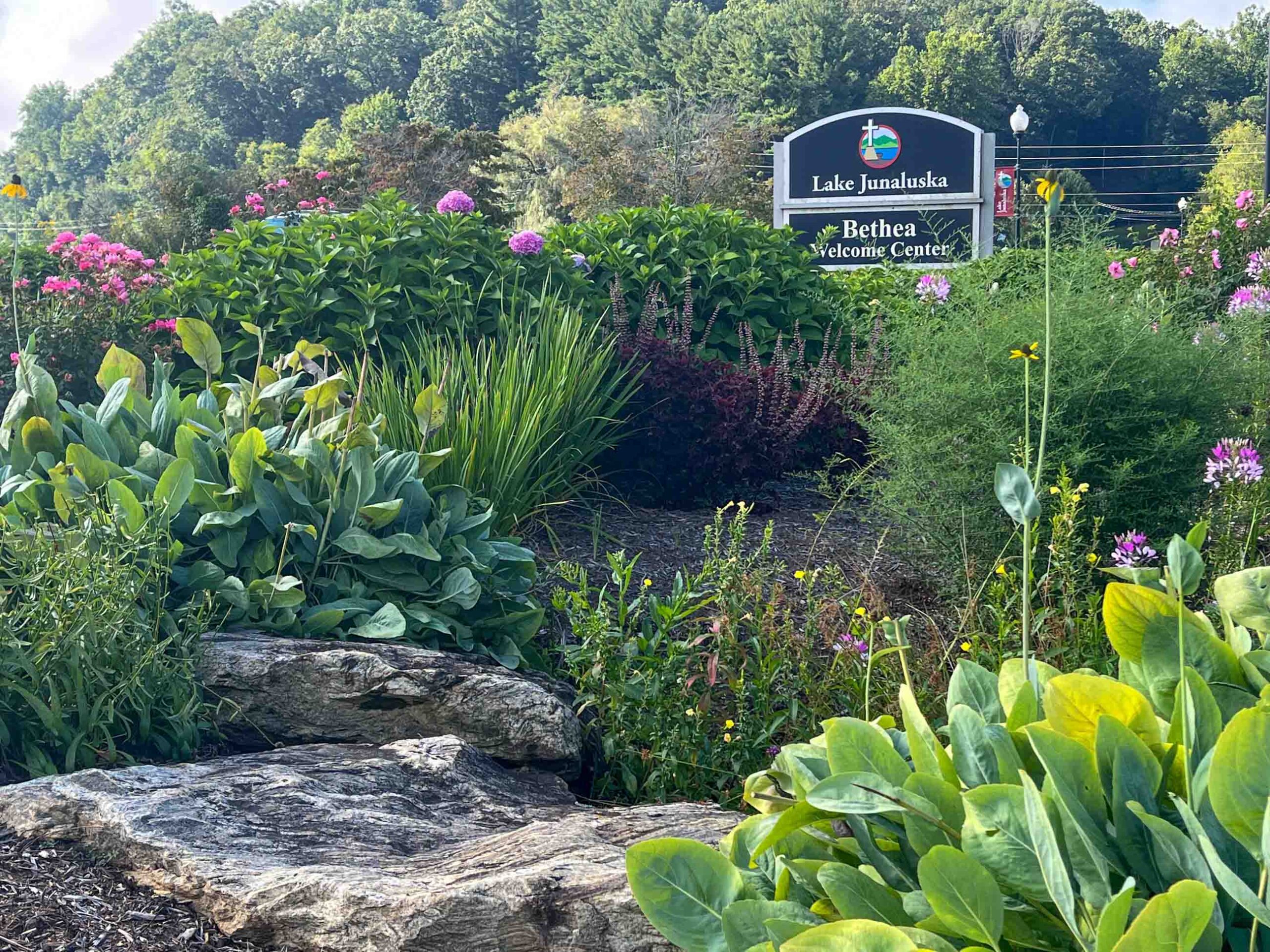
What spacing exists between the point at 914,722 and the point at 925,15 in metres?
74.4

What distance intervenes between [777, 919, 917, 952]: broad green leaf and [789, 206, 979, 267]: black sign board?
14.8m

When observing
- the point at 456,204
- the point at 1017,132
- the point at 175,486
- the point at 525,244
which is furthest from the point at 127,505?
the point at 1017,132

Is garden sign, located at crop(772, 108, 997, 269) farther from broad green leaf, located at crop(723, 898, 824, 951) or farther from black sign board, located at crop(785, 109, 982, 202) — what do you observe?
broad green leaf, located at crop(723, 898, 824, 951)

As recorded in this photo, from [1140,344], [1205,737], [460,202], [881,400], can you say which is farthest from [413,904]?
[460,202]

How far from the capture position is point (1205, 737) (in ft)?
4.44

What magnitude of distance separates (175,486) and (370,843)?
53.9 inches

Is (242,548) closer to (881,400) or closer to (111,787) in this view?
(111,787)

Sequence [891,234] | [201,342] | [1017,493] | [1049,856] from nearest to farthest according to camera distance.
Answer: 1. [1049,856]
2. [1017,493]
3. [201,342]
4. [891,234]

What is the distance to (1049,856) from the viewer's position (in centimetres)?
115

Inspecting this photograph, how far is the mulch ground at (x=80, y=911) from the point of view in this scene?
1.82m

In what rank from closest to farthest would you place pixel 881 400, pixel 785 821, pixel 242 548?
pixel 785 821
pixel 242 548
pixel 881 400

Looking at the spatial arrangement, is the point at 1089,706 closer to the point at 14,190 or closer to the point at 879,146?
the point at 14,190

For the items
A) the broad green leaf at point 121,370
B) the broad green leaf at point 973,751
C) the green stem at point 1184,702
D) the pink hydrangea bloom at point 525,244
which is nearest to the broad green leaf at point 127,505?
the broad green leaf at point 121,370

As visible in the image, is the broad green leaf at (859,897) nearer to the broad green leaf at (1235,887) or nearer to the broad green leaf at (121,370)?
the broad green leaf at (1235,887)
